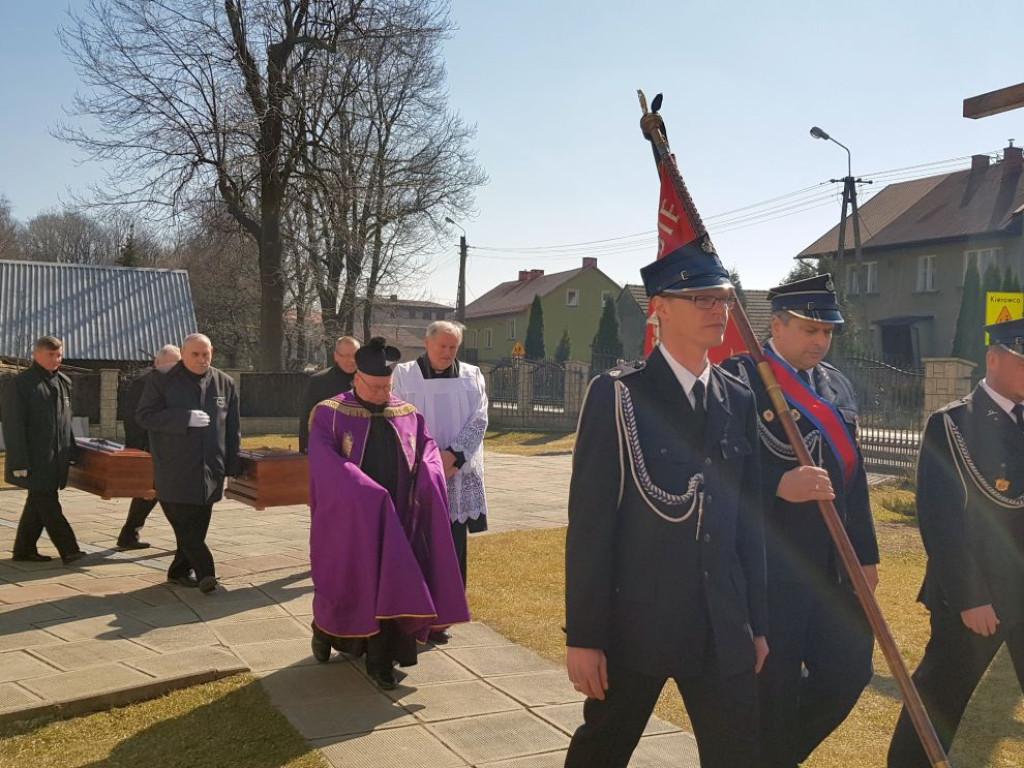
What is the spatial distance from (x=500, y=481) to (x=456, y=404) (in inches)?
376

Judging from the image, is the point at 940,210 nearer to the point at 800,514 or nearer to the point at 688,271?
the point at 800,514

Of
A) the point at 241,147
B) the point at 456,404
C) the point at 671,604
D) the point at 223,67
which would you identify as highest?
the point at 223,67

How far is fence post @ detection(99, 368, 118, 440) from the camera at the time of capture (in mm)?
22500

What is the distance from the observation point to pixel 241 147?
85.8 ft

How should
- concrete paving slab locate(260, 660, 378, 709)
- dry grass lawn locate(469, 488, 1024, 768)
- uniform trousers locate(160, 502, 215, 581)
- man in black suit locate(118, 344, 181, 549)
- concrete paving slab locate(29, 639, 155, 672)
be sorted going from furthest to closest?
man in black suit locate(118, 344, 181, 549), uniform trousers locate(160, 502, 215, 581), concrete paving slab locate(29, 639, 155, 672), concrete paving slab locate(260, 660, 378, 709), dry grass lawn locate(469, 488, 1024, 768)

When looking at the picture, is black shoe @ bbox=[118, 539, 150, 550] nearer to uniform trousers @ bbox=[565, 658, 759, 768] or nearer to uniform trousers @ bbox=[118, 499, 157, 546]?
uniform trousers @ bbox=[118, 499, 157, 546]

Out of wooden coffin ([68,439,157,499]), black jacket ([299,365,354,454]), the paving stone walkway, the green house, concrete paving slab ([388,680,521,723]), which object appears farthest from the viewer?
the green house

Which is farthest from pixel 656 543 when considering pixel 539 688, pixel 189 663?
pixel 189 663

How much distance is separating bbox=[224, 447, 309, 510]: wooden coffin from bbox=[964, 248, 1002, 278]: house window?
121 ft

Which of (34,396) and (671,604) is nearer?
(671,604)

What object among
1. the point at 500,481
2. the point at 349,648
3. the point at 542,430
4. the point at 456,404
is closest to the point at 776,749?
the point at 349,648

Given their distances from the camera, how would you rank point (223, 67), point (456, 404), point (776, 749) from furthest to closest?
point (223, 67), point (456, 404), point (776, 749)

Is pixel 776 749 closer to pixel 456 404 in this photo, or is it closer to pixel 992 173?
pixel 456 404

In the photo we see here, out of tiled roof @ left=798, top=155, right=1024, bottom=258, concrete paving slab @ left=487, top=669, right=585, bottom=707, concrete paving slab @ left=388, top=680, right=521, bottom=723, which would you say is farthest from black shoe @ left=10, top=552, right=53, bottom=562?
tiled roof @ left=798, top=155, right=1024, bottom=258
